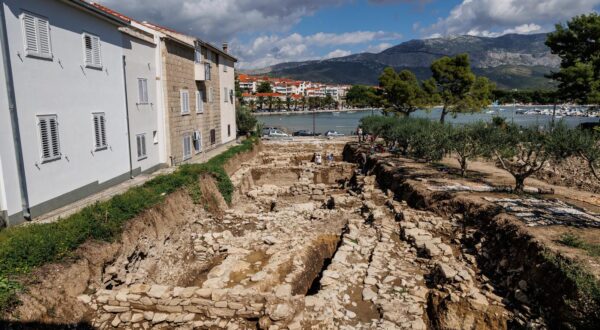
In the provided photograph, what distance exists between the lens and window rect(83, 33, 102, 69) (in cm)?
1650

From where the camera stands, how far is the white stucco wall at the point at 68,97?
42.4 feet

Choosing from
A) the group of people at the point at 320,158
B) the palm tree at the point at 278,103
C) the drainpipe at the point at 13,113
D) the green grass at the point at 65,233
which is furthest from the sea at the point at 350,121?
the drainpipe at the point at 13,113

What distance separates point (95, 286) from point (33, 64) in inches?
337

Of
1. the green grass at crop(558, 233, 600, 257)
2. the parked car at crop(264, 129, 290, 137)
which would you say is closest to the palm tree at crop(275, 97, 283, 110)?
the parked car at crop(264, 129, 290, 137)

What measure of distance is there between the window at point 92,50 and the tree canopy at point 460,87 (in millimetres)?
37481

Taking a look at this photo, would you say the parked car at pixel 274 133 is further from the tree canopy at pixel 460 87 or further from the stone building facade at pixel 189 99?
the tree canopy at pixel 460 87

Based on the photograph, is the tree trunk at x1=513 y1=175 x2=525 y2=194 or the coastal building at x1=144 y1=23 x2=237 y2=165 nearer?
the tree trunk at x1=513 y1=175 x2=525 y2=194

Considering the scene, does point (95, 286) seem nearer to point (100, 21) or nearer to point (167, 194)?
point (167, 194)

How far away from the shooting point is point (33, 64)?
523 inches

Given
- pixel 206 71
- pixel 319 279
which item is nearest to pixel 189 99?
pixel 206 71

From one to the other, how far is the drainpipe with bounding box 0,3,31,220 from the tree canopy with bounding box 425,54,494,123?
41.3m

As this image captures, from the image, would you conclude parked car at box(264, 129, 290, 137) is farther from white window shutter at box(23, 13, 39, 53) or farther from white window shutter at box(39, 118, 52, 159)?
white window shutter at box(23, 13, 39, 53)

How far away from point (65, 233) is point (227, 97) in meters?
30.7

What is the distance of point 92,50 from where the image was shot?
55.5 feet
